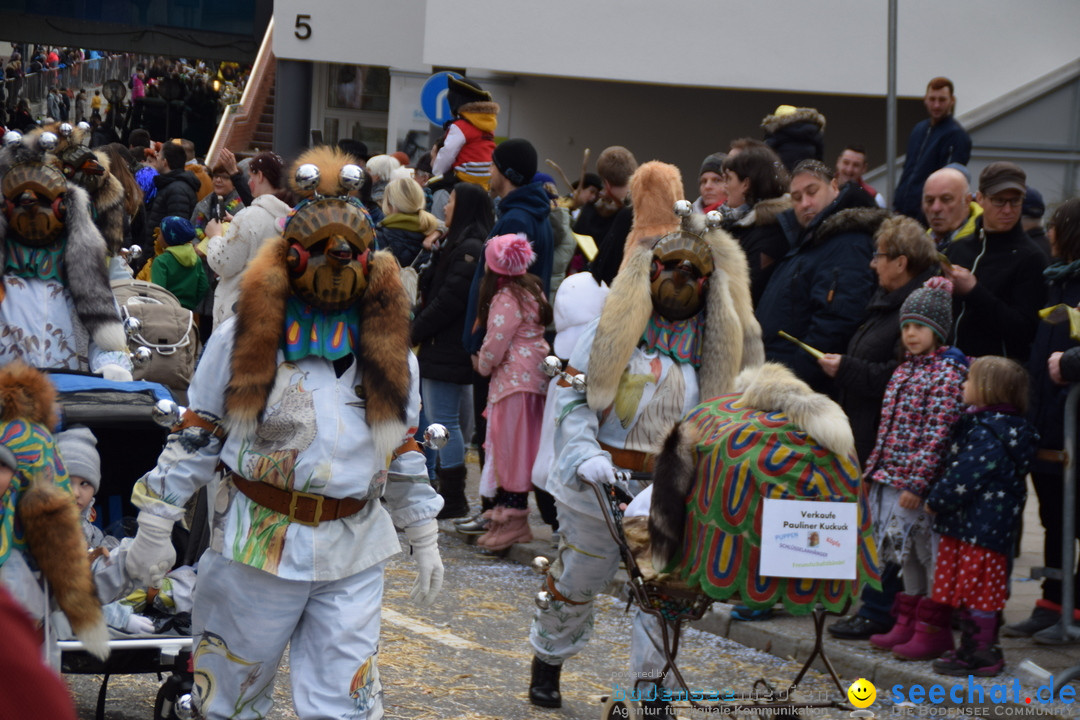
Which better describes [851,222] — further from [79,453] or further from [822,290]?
[79,453]

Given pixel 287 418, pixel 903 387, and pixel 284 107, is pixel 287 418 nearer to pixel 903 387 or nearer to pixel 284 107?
pixel 903 387

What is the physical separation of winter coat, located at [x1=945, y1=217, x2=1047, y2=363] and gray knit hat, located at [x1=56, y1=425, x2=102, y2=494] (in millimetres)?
4395

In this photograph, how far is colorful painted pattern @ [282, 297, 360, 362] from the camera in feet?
14.3

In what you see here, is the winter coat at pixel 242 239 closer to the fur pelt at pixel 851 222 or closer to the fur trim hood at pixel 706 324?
the fur pelt at pixel 851 222

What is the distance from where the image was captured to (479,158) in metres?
11.4

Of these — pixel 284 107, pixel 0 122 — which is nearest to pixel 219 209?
pixel 284 107

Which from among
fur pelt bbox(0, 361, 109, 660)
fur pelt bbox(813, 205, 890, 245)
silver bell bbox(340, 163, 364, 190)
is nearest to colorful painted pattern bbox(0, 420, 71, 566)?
fur pelt bbox(0, 361, 109, 660)

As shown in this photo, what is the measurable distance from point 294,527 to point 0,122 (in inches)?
1232

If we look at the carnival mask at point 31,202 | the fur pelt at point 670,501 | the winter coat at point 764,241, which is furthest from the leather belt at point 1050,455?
the carnival mask at point 31,202

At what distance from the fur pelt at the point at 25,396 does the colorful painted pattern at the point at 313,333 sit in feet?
2.65

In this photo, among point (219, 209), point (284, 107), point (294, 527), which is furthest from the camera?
point (284, 107)

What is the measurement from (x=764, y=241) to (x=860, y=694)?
143 inches

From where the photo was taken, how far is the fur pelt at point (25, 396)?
14.3 ft

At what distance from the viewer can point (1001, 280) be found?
289 inches
